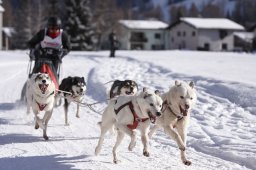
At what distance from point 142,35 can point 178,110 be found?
71.4 m

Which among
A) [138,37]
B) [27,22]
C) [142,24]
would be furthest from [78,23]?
[142,24]

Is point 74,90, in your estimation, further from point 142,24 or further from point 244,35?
point 142,24

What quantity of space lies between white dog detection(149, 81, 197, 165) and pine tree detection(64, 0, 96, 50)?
4254cm

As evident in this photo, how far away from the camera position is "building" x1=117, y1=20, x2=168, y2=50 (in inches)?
2869

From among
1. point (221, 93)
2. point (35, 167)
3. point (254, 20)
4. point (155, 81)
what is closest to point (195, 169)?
point (35, 167)

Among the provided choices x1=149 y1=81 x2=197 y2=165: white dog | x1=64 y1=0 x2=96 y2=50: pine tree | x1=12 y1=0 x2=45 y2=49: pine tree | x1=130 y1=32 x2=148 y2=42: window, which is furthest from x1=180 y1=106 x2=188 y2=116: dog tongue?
x1=130 y1=32 x2=148 y2=42: window

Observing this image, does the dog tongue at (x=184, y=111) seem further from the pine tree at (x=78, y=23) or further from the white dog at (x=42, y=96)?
the pine tree at (x=78, y=23)

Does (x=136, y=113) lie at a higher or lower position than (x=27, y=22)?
lower

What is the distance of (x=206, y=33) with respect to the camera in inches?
2608

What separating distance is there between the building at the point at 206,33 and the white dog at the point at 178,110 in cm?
6072

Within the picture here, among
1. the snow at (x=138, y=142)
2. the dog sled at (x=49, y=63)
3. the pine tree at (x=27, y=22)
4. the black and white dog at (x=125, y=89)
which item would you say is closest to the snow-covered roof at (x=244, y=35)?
the pine tree at (x=27, y=22)

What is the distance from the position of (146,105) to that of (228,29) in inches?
2516

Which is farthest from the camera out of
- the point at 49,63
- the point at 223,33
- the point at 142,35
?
the point at 142,35

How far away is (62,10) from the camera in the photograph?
1965 inches
